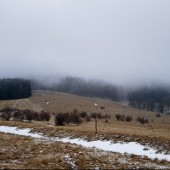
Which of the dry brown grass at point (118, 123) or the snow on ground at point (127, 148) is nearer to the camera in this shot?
the snow on ground at point (127, 148)

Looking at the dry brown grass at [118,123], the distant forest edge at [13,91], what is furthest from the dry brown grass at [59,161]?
the distant forest edge at [13,91]

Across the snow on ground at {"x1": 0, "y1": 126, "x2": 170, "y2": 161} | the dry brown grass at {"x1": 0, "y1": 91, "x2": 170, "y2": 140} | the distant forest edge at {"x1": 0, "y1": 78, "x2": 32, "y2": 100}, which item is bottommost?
the snow on ground at {"x1": 0, "y1": 126, "x2": 170, "y2": 161}

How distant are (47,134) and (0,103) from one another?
134 m

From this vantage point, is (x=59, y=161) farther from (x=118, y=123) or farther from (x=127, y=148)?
(x=118, y=123)

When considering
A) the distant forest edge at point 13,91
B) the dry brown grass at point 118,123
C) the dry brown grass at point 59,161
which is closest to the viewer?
the dry brown grass at point 59,161

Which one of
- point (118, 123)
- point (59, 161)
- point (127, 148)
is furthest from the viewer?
point (118, 123)

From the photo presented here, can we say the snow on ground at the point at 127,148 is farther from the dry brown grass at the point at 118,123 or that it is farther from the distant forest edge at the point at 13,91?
the distant forest edge at the point at 13,91

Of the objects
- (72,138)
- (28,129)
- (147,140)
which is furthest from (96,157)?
(28,129)

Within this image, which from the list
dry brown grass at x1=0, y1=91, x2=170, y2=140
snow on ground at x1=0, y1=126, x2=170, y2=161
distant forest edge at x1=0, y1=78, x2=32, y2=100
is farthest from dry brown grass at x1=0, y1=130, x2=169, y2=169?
distant forest edge at x1=0, y1=78, x2=32, y2=100

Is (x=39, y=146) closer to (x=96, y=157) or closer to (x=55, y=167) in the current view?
(x=96, y=157)

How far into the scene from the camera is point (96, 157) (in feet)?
78.9

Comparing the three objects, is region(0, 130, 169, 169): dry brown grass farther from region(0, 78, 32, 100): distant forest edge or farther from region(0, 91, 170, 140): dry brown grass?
region(0, 78, 32, 100): distant forest edge

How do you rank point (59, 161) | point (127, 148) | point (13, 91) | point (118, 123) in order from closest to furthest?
point (59, 161) < point (127, 148) < point (118, 123) < point (13, 91)

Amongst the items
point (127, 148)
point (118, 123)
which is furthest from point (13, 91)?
point (127, 148)
